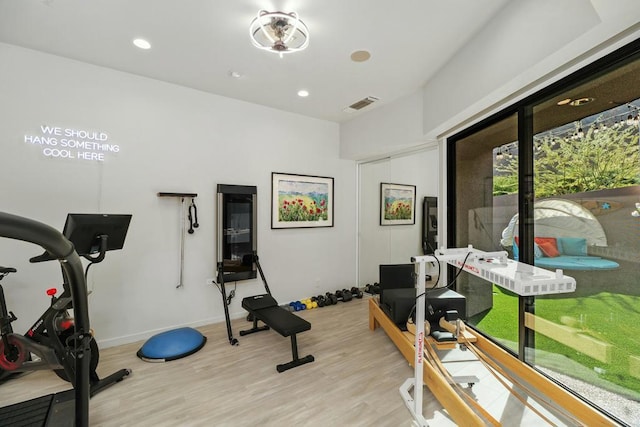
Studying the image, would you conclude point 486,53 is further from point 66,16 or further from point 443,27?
point 66,16

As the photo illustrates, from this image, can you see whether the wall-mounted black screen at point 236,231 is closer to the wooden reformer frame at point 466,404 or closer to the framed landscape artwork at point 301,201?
the framed landscape artwork at point 301,201

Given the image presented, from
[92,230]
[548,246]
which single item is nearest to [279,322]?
[92,230]

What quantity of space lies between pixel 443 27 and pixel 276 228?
318cm

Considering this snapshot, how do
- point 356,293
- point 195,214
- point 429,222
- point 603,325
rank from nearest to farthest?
Result: point 603,325 < point 195,214 < point 356,293 < point 429,222

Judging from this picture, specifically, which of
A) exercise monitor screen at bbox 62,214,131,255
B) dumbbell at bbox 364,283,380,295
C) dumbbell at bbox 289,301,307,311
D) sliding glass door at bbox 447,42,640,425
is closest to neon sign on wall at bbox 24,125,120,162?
exercise monitor screen at bbox 62,214,131,255

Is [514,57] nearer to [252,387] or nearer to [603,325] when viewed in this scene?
[603,325]

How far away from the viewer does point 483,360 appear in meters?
2.29

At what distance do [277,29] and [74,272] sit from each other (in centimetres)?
228

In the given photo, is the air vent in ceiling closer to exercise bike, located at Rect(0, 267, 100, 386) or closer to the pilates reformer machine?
the pilates reformer machine

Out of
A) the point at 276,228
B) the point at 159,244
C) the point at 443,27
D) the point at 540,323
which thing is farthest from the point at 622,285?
the point at 159,244

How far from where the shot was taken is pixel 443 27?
239 centimetres

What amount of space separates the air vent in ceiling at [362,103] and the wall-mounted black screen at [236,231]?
191 centimetres

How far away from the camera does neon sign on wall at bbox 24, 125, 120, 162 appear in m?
2.85

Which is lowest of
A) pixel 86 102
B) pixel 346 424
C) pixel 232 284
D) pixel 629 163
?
pixel 346 424
